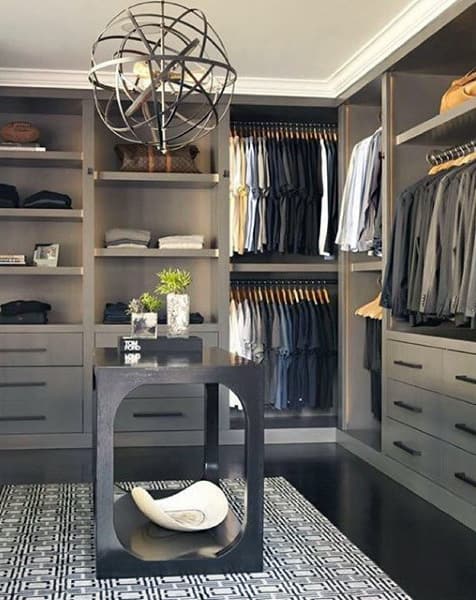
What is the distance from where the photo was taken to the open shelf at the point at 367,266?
191 inches

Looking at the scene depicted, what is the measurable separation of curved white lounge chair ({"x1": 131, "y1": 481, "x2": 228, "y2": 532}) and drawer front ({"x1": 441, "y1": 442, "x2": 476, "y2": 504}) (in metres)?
1.05

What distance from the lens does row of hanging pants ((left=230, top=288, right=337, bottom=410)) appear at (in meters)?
5.48

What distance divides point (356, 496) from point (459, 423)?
679 millimetres

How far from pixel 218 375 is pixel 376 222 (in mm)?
2382

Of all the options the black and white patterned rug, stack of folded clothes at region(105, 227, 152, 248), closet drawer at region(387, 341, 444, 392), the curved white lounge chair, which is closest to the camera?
the black and white patterned rug

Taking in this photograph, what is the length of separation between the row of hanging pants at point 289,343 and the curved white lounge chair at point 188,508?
2092mm

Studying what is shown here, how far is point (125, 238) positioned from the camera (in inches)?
212

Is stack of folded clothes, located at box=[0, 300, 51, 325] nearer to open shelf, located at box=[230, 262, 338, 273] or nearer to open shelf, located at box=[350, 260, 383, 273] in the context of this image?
open shelf, located at box=[230, 262, 338, 273]

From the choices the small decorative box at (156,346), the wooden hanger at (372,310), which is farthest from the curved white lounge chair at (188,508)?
the wooden hanger at (372,310)

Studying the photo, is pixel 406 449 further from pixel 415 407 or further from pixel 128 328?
pixel 128 328

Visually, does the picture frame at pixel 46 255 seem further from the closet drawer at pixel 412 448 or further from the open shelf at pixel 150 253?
the closet drawer at pixel 412 448

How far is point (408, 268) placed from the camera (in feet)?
13.8

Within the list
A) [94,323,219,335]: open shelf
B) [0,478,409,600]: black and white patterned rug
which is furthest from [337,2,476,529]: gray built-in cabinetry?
[94,323,219,335]: open shelf

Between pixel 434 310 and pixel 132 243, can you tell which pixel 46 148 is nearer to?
pixel 132 243
